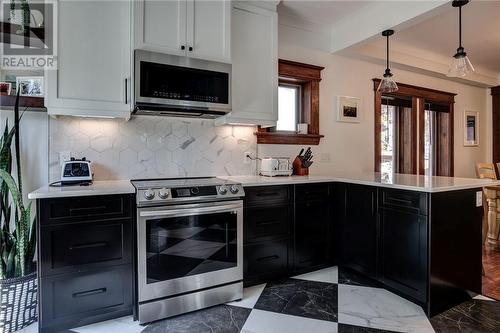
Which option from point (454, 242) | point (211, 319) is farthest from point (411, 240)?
point (211, 319)

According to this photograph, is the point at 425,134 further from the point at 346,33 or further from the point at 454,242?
the point at 454,242

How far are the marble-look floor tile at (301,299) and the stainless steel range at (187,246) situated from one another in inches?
10.2

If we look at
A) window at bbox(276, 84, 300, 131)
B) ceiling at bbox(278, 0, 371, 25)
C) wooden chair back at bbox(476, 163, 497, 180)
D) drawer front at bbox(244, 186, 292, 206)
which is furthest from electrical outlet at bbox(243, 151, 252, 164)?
wooden chair back at bbox(476, 163, 497, 180)

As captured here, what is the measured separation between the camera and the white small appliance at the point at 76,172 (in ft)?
7.25

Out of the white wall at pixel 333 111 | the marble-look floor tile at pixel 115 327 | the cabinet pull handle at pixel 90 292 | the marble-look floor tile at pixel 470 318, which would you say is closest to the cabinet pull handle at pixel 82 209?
the cabinet pull handle at pixel 90 292

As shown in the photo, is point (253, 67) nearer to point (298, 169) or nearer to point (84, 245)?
point (298, 169)

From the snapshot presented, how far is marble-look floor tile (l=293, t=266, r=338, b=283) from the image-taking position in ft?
8.91

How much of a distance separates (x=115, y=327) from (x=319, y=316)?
1.38m

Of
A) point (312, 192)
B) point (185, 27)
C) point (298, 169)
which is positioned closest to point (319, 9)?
point (185, 27)

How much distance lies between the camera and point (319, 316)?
2.11 meters

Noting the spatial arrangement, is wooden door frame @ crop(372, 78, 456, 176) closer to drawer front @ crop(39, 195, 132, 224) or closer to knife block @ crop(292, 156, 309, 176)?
knife block @ crop(292, 156, 309, 176)

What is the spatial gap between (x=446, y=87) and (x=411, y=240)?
3.84 metres

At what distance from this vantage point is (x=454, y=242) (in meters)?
2.26

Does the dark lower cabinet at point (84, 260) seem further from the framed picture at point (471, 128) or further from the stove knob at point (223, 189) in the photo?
the framed picture at point (471, 128)
